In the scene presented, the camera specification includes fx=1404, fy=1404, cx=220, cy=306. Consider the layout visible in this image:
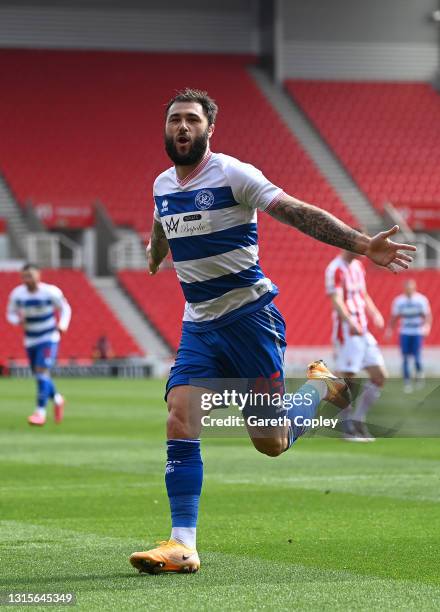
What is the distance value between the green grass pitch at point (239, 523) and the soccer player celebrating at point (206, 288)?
430 millimetres

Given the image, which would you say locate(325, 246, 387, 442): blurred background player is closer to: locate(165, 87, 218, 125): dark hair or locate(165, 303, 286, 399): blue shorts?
locate(165, 303, 286, 399): blue shorts

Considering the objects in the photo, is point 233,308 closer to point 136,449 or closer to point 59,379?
point 136,449

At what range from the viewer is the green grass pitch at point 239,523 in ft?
20.9

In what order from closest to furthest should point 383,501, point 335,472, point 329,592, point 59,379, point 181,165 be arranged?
1. point 329,592
2. point 181,165
3. point 383,501
4. point 335,472
5. point 59,379

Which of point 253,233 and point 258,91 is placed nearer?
point 253,233

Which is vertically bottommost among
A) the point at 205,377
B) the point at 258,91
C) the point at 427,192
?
the point at 205,377

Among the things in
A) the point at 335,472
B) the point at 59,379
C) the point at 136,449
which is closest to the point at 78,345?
the point at 59,379

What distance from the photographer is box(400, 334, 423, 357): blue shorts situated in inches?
1148

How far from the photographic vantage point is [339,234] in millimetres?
6590

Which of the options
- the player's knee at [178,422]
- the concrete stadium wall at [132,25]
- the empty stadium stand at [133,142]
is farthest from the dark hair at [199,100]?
the concrete stadium wall at [132,25]

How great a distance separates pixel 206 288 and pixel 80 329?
2884 centimetres

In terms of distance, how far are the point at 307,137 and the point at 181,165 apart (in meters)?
38.5

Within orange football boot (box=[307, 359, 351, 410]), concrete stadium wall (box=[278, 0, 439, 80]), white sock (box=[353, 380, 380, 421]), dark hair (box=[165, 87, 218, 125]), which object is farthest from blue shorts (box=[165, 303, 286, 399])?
concrete stadium wall (box=[278, 0, 439, 80])

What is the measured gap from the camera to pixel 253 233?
23.7 ft
